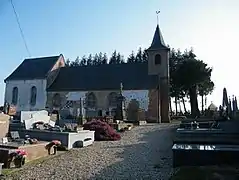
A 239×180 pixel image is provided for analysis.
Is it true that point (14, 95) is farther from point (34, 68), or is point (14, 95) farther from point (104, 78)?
point (104, 78)

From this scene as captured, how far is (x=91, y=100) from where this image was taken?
133 feet

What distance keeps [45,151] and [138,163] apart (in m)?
4.03

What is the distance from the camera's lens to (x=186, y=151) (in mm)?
7633

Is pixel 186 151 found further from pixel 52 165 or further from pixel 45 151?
pixel 45 151

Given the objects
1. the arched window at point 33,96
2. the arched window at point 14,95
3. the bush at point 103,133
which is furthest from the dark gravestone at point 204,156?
the arched window at point 14,95

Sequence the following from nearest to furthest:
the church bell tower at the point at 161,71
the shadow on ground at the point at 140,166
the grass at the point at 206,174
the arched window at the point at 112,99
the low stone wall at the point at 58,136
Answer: the grass at the point at 206,174 → the shadow on ground at the point at 140,166 → the low stone wall at the point at 58,136 → the church bell tower at the point at 161,71 → the arched window at the point at 112,99

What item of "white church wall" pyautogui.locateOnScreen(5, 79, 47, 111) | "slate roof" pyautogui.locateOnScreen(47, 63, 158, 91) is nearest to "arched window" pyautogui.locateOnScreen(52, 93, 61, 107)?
"slate roof" pyautogui.locateOnScreen(47, 63, 158, 91)

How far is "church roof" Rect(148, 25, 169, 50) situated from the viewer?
4041 cm

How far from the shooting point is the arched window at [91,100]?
40.3 meters

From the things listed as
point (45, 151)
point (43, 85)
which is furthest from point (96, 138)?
point (43, 85)

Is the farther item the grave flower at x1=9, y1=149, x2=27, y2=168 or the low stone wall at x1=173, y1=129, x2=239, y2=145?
the low stone wall at x1=173, y1=129, x2=239, y2=145

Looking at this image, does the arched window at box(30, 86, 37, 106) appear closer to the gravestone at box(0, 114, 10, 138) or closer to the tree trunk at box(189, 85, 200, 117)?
the tree trunk at box(189, 85, 200, 117)

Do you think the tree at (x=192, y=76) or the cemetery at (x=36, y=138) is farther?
the tree at (x=192, y=76)

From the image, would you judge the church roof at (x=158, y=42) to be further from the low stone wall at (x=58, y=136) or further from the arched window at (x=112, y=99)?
the low stone wall at (x=58, y=136)
